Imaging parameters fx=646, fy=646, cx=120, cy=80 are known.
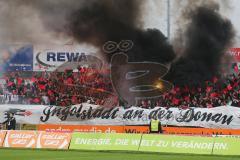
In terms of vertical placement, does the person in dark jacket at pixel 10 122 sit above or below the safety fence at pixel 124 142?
below

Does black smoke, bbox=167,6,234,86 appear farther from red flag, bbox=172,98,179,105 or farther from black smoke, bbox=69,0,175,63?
red flag, bbox=172,98,179,105

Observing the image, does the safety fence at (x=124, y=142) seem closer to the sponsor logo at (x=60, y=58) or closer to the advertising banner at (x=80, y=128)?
the advertising banner at (x=80, y=128)

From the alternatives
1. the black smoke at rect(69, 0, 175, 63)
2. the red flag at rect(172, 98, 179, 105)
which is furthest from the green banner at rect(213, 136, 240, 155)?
the black smoke at rect(69, 0, 175, 63)

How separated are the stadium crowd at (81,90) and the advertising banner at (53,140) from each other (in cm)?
1586

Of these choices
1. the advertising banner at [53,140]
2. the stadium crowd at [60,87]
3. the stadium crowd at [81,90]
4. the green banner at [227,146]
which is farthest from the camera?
the stadium crowd at [60,87]

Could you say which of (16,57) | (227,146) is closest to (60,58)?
(16,57)

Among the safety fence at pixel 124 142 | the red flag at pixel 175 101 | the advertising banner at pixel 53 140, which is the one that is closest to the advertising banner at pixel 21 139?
the safety fence at pixel 124 142

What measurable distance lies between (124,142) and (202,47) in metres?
22.5

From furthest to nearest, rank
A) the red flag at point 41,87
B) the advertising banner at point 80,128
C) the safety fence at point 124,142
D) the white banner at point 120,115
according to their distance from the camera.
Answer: the red flag at point 41,87 < the advertising banner at point 80,128 < the white banner at point 120,115 < the safety fence at point 124,142

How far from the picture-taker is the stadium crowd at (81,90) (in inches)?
1764

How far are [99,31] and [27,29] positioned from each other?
557 cm

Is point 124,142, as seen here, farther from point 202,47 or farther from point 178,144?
point 202,47

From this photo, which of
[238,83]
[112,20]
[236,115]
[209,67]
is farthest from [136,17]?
[236,115]

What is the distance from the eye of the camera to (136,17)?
161ft
